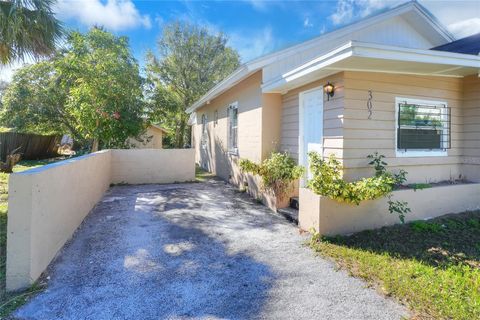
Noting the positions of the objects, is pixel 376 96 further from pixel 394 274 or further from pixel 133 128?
pixel 133 128

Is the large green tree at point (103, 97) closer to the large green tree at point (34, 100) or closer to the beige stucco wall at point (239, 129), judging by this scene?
the beige stucco wall at point (239, 129)

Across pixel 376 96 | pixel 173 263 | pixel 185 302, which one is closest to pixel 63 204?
pixel 173 263

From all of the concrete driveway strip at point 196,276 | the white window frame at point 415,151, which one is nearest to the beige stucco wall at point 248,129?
the concrete driveway strip at point 196,276

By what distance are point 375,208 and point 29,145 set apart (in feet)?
60.5

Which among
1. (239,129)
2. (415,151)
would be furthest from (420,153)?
(239,129)

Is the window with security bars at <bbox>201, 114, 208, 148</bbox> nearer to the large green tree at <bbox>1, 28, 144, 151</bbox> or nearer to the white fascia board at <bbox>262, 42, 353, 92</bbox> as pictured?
the large green tree at <bbox>1, 28, 144, 151</bbox>

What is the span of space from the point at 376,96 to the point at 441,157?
2192 mm

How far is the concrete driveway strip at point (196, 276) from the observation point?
105 inches

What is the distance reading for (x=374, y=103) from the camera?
5172mm

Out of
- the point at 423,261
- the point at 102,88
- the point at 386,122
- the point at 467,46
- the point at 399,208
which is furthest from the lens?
the point at 102,88

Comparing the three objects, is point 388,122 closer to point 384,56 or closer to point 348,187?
point 384,56

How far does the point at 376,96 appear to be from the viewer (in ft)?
17.0

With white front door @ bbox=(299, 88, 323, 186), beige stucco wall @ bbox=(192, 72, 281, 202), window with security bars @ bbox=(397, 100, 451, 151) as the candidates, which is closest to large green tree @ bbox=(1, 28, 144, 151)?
beige stucco wall @ bbox=(192, 72, 281, 202)

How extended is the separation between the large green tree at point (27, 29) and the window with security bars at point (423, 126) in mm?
7590
